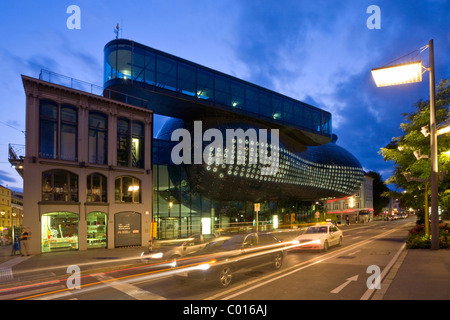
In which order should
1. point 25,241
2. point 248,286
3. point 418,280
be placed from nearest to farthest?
point 418,280, point 248,286, point 25,241

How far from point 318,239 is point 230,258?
9.83m

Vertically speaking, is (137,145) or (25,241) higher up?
(137,145)

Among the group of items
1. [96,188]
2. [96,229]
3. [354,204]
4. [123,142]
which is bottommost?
[354,204]

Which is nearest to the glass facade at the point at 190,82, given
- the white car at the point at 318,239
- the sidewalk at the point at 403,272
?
the sidewalk at the point at 403,272

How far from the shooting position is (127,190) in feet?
91.8

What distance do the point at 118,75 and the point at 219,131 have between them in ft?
47.0

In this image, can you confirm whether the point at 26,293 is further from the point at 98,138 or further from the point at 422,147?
the point at 422,147

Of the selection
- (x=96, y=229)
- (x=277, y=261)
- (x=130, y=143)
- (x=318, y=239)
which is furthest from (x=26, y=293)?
(x=130, y=143)

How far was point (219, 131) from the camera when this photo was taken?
41.1 metres

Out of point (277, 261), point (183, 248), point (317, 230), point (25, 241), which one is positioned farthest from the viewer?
point (25, 241)

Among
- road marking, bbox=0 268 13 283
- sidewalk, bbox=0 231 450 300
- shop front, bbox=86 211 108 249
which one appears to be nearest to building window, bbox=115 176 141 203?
shop front, bbox=86 211 108 249

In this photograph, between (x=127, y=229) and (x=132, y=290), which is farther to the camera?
(x=127, y=229)

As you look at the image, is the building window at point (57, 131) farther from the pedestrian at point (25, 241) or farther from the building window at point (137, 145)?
the pedestrian at point (25, 241)
